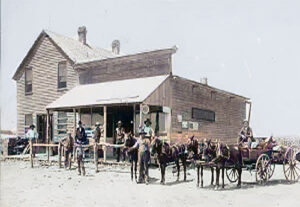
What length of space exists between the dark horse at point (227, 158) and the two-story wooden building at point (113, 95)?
13.6 feet

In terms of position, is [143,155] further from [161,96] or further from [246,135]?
[161,96]

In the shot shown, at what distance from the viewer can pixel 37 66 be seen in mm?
21094

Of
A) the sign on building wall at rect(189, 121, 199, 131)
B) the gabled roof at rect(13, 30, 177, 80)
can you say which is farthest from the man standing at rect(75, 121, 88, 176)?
the gabled roof at rect(13, 30, 177, 80)

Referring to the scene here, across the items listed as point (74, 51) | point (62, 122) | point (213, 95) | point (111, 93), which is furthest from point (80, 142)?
point (74, 51)

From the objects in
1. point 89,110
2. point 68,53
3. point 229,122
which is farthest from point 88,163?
point 229,122

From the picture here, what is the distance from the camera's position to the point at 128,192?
903 centimetres

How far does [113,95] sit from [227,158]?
22.5 ft

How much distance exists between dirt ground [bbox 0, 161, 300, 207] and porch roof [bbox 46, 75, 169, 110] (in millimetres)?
3257

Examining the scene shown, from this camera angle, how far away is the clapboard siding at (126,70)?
1602 centimetres

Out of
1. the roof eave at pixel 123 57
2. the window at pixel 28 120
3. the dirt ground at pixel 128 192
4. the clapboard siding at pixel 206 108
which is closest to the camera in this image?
the dirt ground at pixel 128 192

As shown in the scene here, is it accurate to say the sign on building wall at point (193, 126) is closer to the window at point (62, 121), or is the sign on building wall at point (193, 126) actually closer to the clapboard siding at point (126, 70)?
the clapboard siding at point (126, 70)

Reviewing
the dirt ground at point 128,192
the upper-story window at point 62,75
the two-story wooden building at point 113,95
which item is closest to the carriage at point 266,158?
the dirt ground at point 128,192

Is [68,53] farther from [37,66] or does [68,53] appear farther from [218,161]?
[218,161]

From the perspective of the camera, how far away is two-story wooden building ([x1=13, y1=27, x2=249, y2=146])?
600 inches
